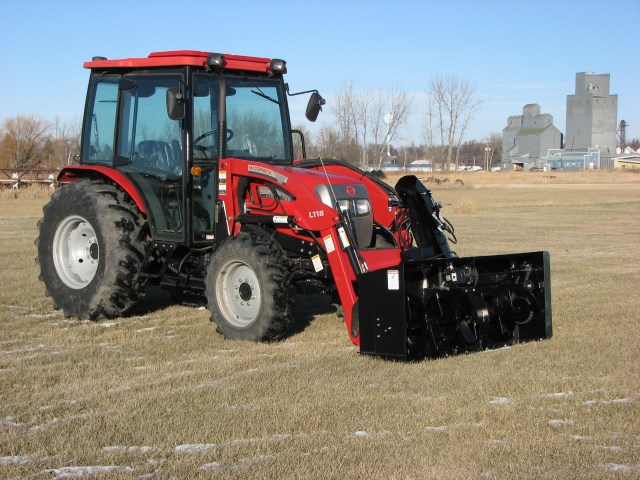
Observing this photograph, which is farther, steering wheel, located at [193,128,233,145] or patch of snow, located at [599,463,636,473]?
steering wheel, located at [193,128,233,145]

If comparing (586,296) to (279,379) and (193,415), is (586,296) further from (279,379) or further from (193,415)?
(193,415)

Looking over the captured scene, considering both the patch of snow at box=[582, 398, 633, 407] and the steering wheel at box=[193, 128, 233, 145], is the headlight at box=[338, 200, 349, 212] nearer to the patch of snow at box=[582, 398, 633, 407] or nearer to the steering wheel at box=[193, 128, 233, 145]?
the steering wheel at box=[193, 128, 233, 145]

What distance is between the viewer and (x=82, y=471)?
4.18m

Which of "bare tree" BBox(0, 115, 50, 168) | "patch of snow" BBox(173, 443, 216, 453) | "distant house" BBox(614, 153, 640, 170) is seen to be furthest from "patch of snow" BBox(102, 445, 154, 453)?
"distant house" BBox(614, 153, 640, 170)

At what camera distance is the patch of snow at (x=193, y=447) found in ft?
14.6

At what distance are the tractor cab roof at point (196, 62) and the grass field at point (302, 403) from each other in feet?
8.52

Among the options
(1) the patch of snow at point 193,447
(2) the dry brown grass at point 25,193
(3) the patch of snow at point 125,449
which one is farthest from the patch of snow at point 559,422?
(2) the dry brown grass at point 25,193

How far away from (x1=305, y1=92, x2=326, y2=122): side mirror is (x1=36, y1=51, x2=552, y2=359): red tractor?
0.05ft

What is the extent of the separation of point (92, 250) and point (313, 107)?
2.86 m

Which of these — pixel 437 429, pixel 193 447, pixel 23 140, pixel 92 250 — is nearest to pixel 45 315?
pixel 92 250

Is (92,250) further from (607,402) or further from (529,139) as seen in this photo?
(529,139)

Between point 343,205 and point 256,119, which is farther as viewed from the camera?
point 256,119

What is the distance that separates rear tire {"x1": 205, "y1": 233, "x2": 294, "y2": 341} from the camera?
279 inches

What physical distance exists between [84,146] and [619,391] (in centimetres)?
616
